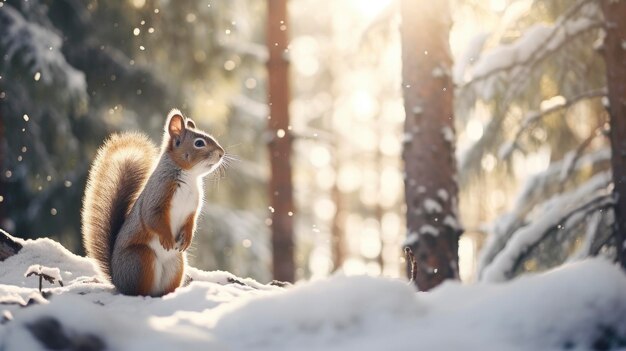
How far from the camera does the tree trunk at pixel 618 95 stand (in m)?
5.64

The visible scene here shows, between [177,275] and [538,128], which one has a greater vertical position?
[538,128]

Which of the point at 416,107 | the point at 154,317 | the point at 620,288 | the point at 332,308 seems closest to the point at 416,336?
the point at 332,308

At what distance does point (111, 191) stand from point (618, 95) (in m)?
3.74

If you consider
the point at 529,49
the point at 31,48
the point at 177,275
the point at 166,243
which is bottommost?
the point at 177,275

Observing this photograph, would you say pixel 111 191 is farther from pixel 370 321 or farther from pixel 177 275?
pixel 370 321

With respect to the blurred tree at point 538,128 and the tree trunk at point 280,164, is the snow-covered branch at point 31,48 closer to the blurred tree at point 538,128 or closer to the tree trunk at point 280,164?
the tree trunk at point 280,164

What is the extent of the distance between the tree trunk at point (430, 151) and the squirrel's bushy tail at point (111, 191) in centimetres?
199

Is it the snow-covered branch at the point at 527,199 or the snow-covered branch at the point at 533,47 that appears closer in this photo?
the snow-covered branch at the point at 533,47

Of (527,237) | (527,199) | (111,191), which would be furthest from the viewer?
(527,199)

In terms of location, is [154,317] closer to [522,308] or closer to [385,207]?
[522,308]

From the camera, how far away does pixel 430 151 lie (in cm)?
514

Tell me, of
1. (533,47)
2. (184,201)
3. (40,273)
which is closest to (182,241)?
(184,201)

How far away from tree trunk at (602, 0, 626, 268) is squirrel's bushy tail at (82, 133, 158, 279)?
3.49m

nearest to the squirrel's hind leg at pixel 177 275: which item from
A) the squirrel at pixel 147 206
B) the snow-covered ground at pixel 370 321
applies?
the squirrel at pixel 147 206
